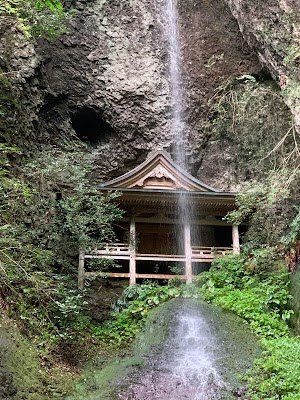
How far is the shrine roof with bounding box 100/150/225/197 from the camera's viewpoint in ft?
46.5

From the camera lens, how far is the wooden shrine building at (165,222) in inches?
526

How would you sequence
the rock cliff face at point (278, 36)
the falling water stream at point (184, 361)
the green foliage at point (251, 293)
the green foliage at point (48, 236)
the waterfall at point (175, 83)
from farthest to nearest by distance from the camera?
the waterfall at point (175, 83)
the rock cliff face at point (278, 36)
the green foliage at point (251, 293)
the green foliage at point (48, 236)
the falling water stream at point (184, 361)

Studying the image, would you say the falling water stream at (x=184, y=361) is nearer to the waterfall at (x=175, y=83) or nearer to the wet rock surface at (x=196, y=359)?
the wet rock surface at (x=196, y=359)

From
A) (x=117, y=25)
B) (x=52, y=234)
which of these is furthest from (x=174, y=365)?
(x=117, y=25)

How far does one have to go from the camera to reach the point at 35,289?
8.66m

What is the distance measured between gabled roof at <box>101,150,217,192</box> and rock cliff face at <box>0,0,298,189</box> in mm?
2209

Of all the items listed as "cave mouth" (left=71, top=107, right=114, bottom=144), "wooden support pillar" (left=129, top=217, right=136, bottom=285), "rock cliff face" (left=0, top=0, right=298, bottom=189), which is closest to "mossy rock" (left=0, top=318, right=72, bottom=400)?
"wooden support pillar" (left=129, top=217, right=136, bottom=285)

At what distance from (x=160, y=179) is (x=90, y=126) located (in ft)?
15.5

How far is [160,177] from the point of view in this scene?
14758mm

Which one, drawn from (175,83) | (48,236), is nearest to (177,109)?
(175,83)

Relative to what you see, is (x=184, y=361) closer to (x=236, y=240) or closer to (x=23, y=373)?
(x=23, y=373)

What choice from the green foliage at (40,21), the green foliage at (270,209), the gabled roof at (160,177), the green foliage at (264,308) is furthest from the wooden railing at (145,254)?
the green foliage at (40,21)

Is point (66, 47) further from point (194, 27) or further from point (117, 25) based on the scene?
point (194, 27)

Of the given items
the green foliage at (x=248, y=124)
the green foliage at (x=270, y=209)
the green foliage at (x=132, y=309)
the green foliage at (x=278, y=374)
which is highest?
the green foliage at (x=248, y=124)
